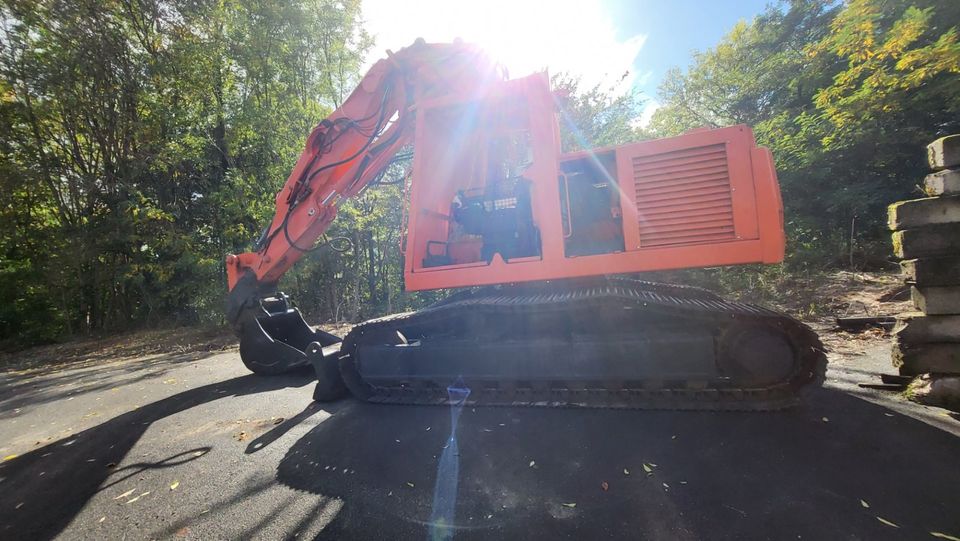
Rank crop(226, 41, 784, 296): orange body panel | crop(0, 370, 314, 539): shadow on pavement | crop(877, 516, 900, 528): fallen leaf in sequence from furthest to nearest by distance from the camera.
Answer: crop(226, 41, 784, 296): orange body panel
crop(0, 370, 314, 539): shadow on pavement
crop(877, 516, 900, 528): fallen leaf

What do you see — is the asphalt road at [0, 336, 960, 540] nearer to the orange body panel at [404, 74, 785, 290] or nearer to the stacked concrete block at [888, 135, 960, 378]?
the stacked concrete block at [888, 135, 960, 378]

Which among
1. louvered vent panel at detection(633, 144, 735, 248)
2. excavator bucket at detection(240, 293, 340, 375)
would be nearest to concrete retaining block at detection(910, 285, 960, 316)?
louvered vent panel at detection(633, 144, 735, 248)

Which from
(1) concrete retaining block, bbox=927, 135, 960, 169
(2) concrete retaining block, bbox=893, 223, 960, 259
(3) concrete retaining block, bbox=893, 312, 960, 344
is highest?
(1) concrete retaining block, bbox=927, 135, 960, 169

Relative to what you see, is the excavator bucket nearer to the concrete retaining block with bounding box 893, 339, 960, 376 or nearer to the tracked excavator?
the tracked excavator

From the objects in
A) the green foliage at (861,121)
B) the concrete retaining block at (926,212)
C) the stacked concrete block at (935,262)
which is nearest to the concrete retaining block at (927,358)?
the stacked concrete block at (935,262)

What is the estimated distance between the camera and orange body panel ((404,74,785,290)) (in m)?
2.61

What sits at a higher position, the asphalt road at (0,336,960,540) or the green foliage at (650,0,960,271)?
the green foliage at (650,0,960,271)

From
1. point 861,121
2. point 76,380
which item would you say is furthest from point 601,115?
point 76,380

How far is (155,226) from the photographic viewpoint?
1205 cm

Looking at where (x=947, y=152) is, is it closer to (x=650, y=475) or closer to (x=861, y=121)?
(x=650, y=475)

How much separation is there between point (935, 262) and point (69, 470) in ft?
20.8

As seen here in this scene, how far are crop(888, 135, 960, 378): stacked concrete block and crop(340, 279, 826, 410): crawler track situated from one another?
854 millimetres

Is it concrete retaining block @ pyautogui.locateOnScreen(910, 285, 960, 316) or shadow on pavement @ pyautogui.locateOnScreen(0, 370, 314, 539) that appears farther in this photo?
concrete retaining block @ pyautogui.locateOnScreen(910, 285, 960, 316)

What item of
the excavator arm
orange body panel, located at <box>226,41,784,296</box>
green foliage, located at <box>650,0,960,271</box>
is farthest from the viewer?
green foliage, located at <box>650,0,960,271</box>
